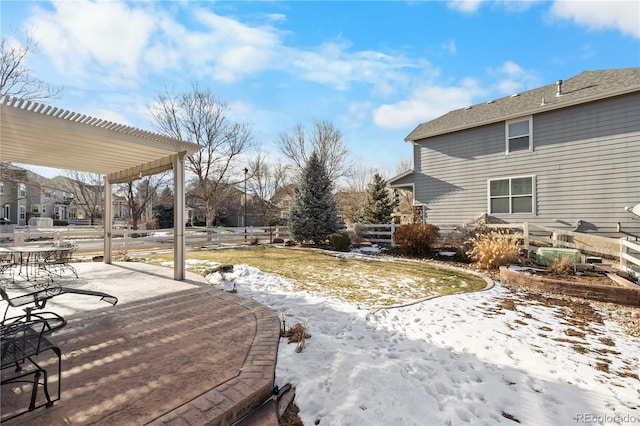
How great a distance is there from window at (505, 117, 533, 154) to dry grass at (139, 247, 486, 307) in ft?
21.2

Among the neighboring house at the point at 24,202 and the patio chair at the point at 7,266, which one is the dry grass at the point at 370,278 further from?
the neighboring house at the point at 24,202

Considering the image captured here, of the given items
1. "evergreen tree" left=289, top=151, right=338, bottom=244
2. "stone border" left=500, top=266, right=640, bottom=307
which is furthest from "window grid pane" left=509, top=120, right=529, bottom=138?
"evergreen tree" left=289, top=151, right=338, bottom=244

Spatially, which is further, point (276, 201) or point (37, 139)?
point (276, 201)

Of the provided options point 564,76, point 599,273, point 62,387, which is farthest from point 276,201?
point 62,387

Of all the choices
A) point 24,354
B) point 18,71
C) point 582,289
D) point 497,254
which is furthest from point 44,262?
point 582,289

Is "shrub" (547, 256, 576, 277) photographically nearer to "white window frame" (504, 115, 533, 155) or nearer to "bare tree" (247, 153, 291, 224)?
"white window frame" (504, 115, 533, 155)

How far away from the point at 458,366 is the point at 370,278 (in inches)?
163

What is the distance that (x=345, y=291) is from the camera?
589 centimetres

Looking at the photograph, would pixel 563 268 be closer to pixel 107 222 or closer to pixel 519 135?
pixel 519 135

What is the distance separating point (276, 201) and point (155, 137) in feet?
86.0

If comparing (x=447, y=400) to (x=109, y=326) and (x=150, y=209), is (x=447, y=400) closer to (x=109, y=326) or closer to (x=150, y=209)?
(x=109, y=326)

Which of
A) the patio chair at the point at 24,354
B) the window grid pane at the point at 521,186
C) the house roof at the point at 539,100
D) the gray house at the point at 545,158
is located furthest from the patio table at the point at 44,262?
the window grid pane at the point at 521,186

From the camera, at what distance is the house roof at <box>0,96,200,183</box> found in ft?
14.8

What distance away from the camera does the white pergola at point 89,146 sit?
4.57 m
